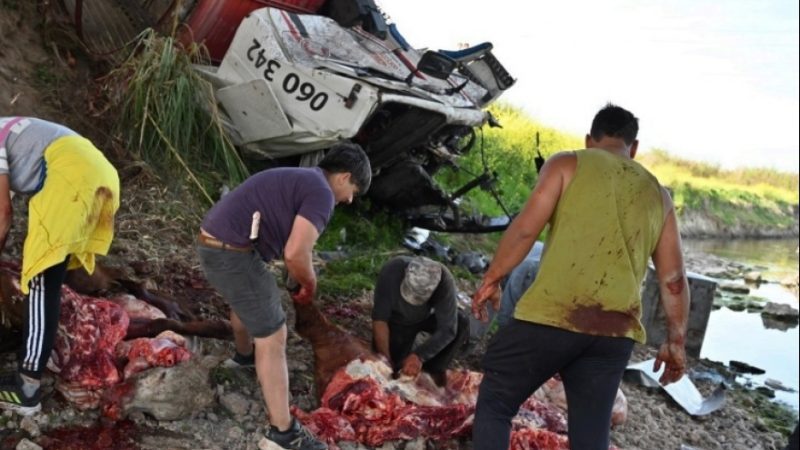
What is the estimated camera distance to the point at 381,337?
486cm

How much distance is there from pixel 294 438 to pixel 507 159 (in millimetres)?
10981

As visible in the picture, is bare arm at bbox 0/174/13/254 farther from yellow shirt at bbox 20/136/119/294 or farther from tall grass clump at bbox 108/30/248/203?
tall grass clump at bbox 108/30/248/203

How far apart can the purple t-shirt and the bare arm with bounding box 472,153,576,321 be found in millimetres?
834

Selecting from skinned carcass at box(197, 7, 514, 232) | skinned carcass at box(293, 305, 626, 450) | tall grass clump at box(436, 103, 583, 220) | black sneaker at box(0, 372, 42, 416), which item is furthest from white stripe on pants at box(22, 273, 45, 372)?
tall grass clump at box(436, 103, 583, 220)

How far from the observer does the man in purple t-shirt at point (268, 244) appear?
11.6 feet

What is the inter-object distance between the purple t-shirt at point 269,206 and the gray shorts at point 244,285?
8 cm

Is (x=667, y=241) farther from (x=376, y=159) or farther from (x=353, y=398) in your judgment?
(x=376, y=159)

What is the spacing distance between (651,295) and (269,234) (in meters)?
5.76

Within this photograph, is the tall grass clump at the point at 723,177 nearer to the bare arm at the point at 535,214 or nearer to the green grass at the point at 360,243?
the green grass at the point at 360,243

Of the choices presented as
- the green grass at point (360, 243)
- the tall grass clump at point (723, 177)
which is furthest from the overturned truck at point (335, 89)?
the tall grass clump at point (723, 177)

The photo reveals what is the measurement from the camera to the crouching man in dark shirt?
15.9 feet

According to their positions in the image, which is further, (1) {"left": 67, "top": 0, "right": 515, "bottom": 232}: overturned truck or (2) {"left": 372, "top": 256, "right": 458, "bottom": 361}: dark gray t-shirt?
(1) {"left": 67, "top": 0, "right": 515, "bottom": 232}: overturned truck

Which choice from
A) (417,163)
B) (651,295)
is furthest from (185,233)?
(651,295)

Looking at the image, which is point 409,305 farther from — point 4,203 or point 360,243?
point 360,243
